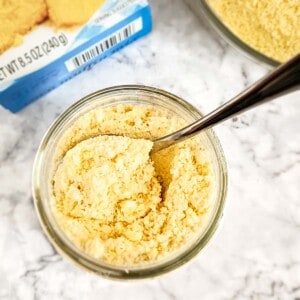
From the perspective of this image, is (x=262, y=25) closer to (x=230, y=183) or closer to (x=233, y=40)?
(x=233, y=40)

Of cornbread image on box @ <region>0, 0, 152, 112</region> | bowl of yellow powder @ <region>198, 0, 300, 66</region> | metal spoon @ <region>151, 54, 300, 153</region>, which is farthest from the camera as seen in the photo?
bowl of yellow powder @ <region>198, 0, 300, 66</region>

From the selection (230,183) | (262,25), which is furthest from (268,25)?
(230,183)

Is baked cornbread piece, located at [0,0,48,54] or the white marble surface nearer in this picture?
baked cornbread piece, located at [0,0,48,54]

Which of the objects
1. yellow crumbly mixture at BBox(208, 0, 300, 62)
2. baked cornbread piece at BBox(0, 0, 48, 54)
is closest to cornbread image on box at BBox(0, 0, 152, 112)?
baked cornbread piece at BBox(0, 0, 48, 54)

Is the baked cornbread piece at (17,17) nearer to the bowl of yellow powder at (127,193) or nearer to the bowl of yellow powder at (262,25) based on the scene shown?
the bowl of yellow powder at (127,193)

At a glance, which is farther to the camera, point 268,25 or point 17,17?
point 268,25

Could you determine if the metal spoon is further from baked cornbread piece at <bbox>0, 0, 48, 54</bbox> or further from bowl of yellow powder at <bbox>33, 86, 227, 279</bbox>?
baked cornbread piece at <bbox>0, 0, 48, 54</bbox>
